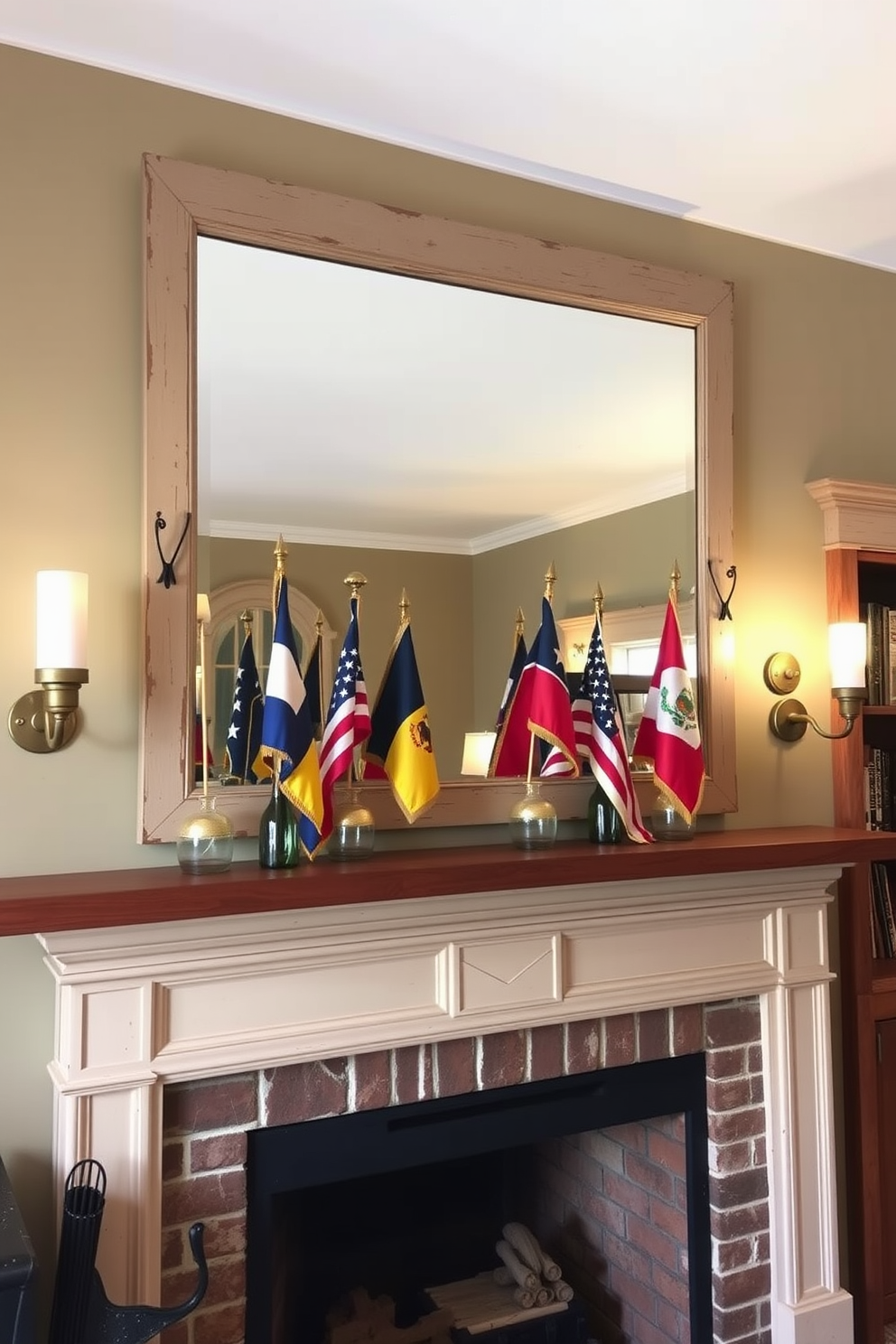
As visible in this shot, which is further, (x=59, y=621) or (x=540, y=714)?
(x=540, y=714)

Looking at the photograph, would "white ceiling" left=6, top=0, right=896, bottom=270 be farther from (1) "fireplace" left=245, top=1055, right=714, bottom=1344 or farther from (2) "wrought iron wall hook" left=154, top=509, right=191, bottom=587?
(1) "fireplace" left=245, top=1055, right=714, bottom=1344

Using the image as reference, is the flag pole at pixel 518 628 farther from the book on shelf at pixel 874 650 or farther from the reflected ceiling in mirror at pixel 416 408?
the book on shelf at pixel 874 650

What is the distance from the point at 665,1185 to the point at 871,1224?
0.57 m

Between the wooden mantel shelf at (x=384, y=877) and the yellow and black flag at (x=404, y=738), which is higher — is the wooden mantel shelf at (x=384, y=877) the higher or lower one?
the lower one

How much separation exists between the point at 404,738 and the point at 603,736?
1.37 feet

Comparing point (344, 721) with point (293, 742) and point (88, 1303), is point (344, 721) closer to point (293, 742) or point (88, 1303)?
point (293, 742)

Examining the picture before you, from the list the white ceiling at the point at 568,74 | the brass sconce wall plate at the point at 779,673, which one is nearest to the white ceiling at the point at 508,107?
the white ceiling at the point at 568,74

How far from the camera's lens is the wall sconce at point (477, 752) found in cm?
203

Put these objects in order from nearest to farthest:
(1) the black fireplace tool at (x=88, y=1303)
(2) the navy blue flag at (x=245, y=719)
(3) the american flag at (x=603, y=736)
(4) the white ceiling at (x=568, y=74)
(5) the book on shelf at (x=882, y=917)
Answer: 1. (1) the black fireplace tool at (x=88, y=1303)
2. (4) the white ceiling at (x=568, y=74)
3. (2) the navy blue flag at (x=245, y=719)
4. (3) the american flag at (x=603, y=736)
5. (5) the book on shelf at (x=882, y=917)

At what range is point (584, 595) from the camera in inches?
84.7

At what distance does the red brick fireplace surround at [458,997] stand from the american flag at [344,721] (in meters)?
0.15

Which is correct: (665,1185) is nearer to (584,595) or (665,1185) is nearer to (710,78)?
(584,595)

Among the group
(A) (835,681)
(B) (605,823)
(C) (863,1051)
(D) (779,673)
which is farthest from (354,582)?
(C) (863,1051)

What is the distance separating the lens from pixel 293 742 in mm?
1724
